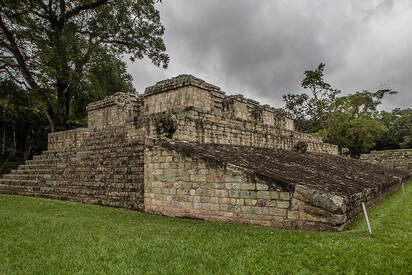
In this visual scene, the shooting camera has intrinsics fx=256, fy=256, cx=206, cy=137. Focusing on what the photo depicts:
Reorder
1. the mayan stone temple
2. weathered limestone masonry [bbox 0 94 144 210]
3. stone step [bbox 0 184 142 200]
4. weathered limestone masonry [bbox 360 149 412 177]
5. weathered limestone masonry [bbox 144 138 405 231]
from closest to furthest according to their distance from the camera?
weathered limestone masonry [bbox 144 138 405 231]
the mayan stone temple
stone step [bbox 0 184 142 200]
weathered limestone masonry [bbox 0 94 144 210]
weathered limestone masonry [bbox 360 149 412 177]

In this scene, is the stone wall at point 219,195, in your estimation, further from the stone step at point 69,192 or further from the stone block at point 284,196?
the stone step at point 69,192

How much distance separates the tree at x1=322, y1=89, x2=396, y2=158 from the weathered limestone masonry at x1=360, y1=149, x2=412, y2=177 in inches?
181

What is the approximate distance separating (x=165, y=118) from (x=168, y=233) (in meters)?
3.39

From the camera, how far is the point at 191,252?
144 inches

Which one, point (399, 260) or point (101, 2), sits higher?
point (101, 2)

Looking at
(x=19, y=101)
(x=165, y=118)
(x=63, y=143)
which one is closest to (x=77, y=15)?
(x=19, y=101)

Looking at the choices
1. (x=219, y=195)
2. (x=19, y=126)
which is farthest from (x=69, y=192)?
(x=19, y=126)

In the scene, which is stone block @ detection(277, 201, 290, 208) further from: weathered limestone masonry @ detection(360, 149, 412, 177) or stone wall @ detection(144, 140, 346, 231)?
weathered limestone masonry @ detection(360, 149, 412, 177)

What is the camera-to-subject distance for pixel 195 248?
3828mm

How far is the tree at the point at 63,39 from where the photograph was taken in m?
13.6

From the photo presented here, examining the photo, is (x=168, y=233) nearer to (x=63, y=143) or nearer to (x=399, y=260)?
(x=399, y=260)

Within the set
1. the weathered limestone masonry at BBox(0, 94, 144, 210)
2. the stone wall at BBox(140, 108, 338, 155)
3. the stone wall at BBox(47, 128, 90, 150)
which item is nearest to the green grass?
the weathered limestone masonry at BBox(0, 94, 144, 210)

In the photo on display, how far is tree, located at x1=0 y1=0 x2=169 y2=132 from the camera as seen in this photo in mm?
13594

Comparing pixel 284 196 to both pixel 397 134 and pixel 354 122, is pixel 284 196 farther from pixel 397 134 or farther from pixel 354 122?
pixel 397 134
